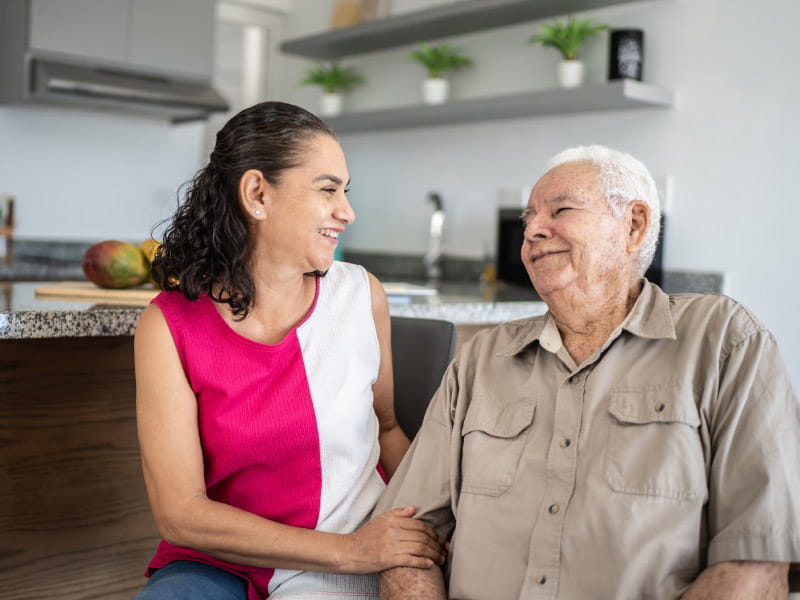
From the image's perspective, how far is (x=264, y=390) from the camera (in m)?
1.36

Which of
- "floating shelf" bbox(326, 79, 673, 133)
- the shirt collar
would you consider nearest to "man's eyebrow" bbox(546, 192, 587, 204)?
the shirt collar

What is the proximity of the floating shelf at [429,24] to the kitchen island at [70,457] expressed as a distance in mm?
2358

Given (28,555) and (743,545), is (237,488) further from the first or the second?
(743,545)

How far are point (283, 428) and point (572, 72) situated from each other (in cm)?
241

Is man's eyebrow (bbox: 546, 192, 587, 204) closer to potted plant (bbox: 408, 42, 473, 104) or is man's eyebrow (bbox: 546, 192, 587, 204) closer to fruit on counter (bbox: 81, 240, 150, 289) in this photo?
fruit on counter (bbox: 81, 240, 150, 289)

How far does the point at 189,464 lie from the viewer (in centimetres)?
128

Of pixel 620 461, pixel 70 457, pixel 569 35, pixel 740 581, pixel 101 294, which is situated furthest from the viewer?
pixel 569 35

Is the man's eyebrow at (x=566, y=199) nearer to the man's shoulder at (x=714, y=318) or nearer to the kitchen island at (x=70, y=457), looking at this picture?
the man's shoulder at (x=714, y=318)

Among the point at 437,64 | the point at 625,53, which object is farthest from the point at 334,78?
the point at 625,53

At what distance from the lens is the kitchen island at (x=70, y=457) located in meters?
1.67

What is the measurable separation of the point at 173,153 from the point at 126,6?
94 cm

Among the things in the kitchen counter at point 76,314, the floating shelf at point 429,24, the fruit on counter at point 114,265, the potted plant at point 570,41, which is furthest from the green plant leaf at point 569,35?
the fruit on counter at point 114,265

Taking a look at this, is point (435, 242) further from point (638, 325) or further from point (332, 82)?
point (638, 325)

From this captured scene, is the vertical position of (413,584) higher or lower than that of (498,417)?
lower
